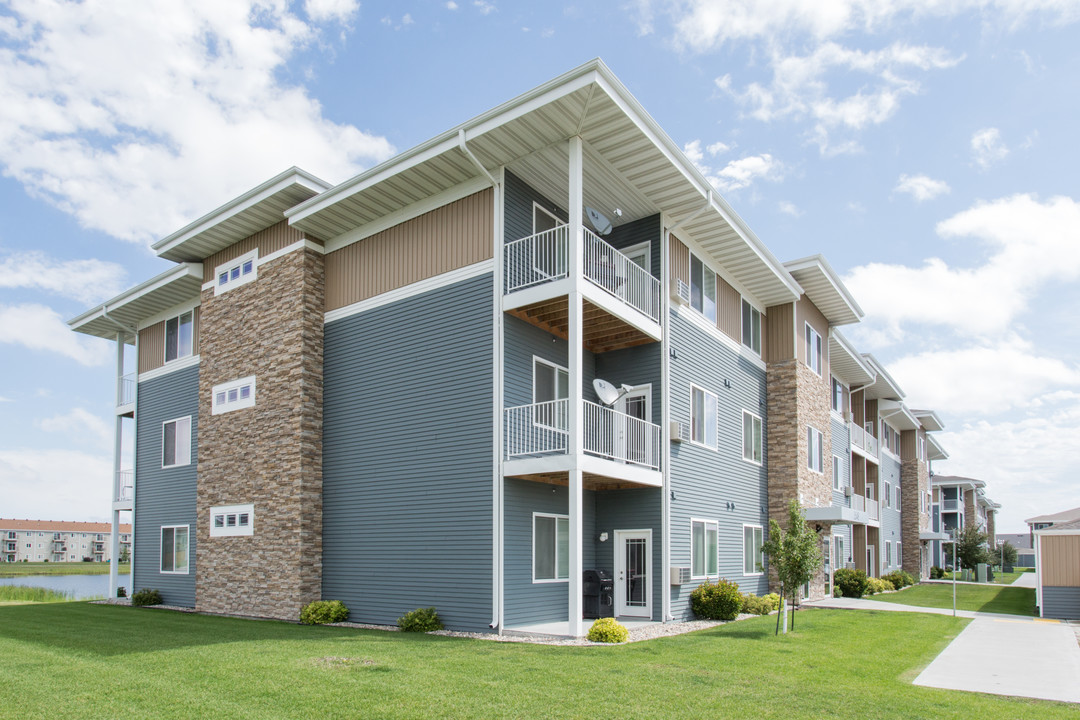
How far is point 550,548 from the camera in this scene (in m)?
15.1

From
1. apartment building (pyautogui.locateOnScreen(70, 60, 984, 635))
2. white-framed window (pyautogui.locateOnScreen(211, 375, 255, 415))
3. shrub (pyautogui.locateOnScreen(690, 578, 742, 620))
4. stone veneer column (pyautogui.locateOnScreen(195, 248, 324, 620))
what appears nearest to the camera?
apartment building (pyautogui.locateOnScreen(70, 60, 984, 635))

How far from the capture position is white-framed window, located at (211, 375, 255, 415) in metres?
18.5

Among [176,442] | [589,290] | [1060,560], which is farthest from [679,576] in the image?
[176,442]

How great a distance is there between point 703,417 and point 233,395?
1114 cm

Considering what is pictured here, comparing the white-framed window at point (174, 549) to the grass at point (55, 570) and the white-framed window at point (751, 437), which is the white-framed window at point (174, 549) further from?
the grass at point (55, 570)

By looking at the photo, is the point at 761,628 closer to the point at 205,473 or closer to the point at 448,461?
the point at 448,461

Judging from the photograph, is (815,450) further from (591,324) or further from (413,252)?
(413,252)

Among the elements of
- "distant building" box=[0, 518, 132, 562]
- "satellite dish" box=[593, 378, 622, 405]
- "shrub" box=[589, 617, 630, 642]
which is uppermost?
"satellite dish" box=[593, 378, 622, 405]

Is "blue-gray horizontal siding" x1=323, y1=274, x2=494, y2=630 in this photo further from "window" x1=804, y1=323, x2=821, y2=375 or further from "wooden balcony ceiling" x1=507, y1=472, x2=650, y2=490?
"window" x1=804, y1=323, x2=821, y2=375

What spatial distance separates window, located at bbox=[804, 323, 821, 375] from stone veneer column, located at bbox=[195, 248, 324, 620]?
14578mm

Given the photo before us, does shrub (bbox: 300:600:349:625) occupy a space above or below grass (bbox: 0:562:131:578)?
above

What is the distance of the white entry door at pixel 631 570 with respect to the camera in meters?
16.4

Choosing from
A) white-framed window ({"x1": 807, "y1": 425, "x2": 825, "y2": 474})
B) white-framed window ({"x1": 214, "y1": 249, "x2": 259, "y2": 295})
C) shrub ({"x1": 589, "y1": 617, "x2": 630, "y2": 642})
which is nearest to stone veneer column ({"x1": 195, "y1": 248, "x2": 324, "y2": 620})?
white-framed window ({"x1": 214, "y1": 249, "x2": 259, "y2": 295})

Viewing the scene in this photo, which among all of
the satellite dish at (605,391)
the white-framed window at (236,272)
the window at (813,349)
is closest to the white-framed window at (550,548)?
the satellite dish at (605,391)
